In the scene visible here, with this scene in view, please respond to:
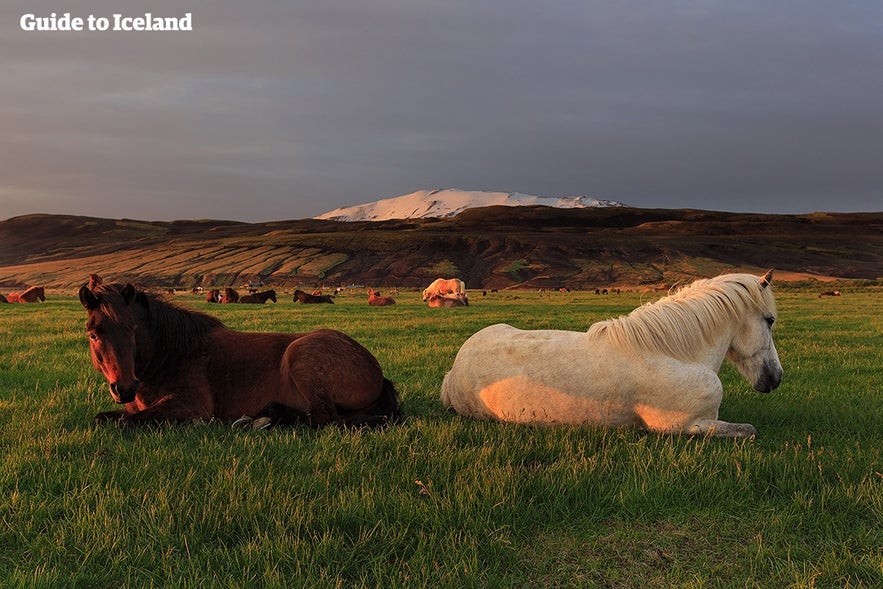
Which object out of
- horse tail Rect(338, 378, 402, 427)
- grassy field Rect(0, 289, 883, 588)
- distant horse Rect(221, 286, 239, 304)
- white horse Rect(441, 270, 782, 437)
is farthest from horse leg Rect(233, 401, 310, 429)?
distant horse Rect(221, 286, 239, 304)

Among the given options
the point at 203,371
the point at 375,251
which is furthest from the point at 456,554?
the point at 375,251

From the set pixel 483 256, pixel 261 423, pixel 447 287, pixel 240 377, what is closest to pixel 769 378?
pixel 261 423

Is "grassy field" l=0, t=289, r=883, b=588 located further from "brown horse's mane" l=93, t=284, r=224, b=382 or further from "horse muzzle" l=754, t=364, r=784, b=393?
"brown horse's mane" l=93, t=284, r=224, b=382

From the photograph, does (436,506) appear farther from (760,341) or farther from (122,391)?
(760,341)

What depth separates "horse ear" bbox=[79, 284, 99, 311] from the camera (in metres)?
5.57

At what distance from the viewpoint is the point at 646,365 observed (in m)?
6.18

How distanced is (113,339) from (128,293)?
1.88 feet

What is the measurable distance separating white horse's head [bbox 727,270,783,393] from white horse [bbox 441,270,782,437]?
12mm

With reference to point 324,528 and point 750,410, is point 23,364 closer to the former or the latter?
point 324,528

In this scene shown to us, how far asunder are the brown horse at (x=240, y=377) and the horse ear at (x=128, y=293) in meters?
0.01

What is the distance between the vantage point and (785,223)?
7259 inches

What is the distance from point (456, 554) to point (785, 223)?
708 ft

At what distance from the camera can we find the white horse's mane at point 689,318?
6301mm

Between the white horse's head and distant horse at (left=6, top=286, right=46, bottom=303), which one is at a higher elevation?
the white horse's head
